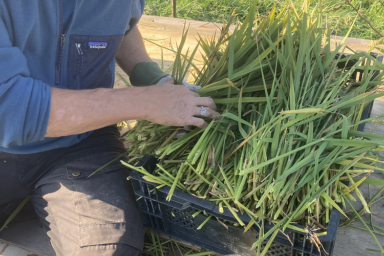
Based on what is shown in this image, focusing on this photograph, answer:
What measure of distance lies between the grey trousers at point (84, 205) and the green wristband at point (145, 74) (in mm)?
343

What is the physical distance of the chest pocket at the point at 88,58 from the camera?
106 centimetres

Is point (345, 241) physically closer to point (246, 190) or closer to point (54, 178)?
point (246, 190)

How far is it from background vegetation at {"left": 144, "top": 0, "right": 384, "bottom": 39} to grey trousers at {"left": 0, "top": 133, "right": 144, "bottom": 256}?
1861 millimetres

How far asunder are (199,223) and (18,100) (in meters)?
0.60

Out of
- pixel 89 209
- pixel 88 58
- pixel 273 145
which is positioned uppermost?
pixel 88 58

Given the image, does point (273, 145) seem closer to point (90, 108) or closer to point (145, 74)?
point (90, 108)

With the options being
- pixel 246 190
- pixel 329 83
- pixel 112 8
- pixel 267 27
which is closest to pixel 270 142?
pixel 246 190

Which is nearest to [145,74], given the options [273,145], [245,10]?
[273,145]

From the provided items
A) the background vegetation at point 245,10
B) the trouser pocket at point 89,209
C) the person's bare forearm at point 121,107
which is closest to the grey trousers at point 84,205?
the trouser pocket at point 89,209

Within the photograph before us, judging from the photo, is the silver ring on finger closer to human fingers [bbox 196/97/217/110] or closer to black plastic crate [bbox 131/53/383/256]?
human fingers [bbox 196/97/217/110]

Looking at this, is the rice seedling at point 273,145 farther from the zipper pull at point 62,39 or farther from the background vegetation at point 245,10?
the background vegetation at point 245,10

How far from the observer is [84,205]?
1.12 meters

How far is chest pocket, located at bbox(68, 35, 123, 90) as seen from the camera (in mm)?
1058

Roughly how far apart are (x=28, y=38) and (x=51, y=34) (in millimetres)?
66
